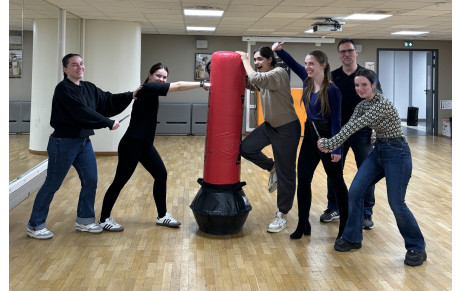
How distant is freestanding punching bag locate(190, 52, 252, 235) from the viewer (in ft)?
13.6

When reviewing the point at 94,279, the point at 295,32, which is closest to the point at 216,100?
the point at 94,279

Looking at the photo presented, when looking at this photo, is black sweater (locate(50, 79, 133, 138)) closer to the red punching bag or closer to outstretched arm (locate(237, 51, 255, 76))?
the red punching bag

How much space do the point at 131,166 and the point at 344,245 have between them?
1.83m

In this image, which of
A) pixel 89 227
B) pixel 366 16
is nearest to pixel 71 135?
pixel 89 227

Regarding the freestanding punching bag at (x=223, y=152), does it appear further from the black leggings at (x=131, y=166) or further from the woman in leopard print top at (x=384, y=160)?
the woman in leopard print top at (x=384, y=160)

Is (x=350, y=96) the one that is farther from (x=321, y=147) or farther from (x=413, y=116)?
(x=413, y=116)

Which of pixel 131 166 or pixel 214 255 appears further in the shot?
pixel 131 166

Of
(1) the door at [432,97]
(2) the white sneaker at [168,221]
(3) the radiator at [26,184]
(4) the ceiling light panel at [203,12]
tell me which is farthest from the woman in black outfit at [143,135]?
(1) the door at [432,97]

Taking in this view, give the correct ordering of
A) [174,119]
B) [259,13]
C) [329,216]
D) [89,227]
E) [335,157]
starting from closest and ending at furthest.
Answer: [335,157], [89,227], [329,216], [259,13], [174,119]

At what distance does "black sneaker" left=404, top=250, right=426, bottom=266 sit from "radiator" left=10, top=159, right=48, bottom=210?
3763 mm

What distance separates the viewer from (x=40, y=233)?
4.15 m

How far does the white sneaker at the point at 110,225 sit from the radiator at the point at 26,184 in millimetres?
1324

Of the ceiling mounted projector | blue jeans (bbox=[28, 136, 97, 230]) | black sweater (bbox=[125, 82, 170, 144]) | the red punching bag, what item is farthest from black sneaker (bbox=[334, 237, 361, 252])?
the ceiling mounted projector

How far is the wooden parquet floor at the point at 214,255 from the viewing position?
3297 mm
